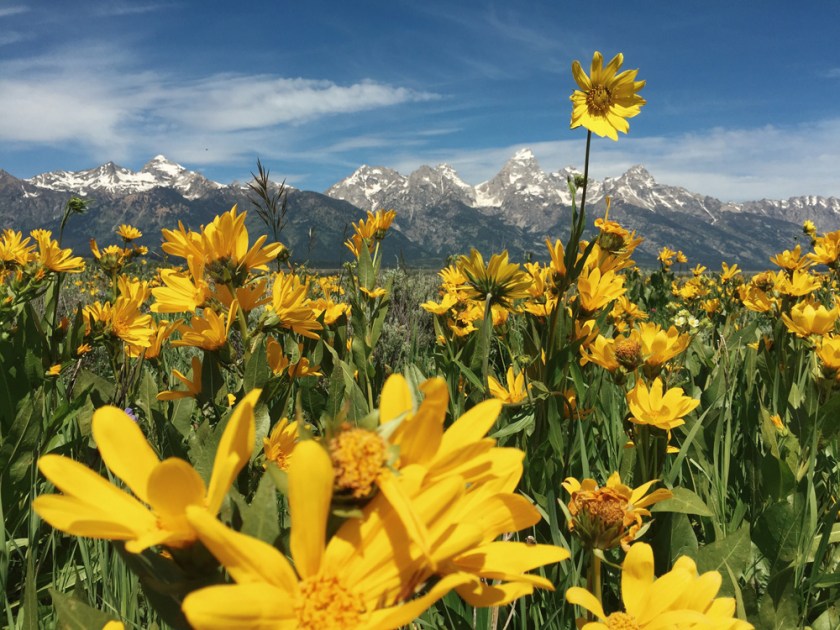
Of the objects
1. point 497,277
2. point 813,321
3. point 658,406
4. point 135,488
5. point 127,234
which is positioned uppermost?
point 127,234

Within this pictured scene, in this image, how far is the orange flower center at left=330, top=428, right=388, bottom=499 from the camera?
460mm

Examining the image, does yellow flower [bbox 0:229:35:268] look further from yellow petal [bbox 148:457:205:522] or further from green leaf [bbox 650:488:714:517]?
green leaf [bbox 650:488:714:517]

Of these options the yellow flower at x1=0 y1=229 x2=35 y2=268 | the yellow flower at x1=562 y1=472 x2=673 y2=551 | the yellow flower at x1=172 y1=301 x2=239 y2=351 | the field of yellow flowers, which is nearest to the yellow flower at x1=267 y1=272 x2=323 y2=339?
the field of yellow flowers

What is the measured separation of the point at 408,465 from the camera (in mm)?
504

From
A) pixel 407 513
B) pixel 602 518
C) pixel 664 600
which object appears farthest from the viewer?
pixel 602 518

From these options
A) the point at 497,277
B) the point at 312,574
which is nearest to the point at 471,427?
the point at 312,574

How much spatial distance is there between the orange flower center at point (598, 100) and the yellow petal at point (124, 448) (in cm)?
168

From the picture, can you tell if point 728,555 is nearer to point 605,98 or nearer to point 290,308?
point 290,308

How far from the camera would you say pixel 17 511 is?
5.70 feet

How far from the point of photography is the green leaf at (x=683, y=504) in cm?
140

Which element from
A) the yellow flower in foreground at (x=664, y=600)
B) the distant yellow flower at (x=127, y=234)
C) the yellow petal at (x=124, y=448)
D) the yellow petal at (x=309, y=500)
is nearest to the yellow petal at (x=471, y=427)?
the yellow petal at (x=309, y=500)

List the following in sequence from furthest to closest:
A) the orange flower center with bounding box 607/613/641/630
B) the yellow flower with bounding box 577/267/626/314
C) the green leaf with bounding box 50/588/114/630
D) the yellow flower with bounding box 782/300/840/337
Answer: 1. the yellow flower with bounding box 782/300/840/337
2. the yellow flower with bounding box 577/267/626/314
3. the orange flower center with bounding box 607/613/641/630
4. the green leaf with bounding box 50/588/114/630

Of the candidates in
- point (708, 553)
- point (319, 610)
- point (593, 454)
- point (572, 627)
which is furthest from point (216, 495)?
point (593, 454)

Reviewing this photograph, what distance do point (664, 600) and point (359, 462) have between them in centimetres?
60
